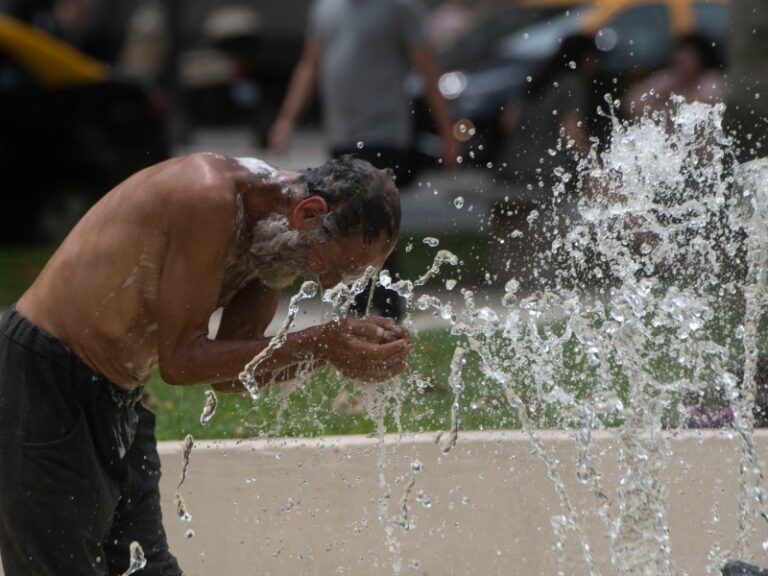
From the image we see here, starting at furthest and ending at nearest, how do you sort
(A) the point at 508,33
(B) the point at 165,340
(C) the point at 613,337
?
(A) the point at 508,33 < (C) the point at 613,337 < (B) the point at 165,340

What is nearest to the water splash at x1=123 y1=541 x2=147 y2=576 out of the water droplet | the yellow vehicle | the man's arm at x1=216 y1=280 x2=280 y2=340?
the man's arm at x1=216 y1=280 x2=280 y2=340

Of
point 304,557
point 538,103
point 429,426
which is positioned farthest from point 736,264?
point 538,103

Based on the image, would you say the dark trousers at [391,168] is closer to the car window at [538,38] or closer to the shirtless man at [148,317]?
the shirtless man at [148,317]

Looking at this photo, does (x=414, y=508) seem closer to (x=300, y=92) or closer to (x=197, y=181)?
(x=197, y=181)

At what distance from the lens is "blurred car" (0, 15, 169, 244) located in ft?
38.0

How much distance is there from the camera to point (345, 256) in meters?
3.51

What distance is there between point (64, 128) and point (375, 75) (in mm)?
5073

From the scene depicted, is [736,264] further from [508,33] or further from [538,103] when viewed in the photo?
[508,33]

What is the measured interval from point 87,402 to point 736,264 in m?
2.43

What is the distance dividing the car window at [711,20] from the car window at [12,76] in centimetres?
530

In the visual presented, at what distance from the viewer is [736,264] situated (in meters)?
5.05

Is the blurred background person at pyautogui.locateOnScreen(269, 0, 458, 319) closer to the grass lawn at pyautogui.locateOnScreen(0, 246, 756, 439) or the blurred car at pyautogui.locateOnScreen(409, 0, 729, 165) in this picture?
the grass lawn at pyautogui.locateOnScreen(0, 246, 756, 439)

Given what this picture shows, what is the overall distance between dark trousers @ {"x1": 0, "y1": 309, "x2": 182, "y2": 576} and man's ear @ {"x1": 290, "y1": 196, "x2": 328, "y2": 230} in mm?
613

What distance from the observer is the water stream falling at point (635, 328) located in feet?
14.6
